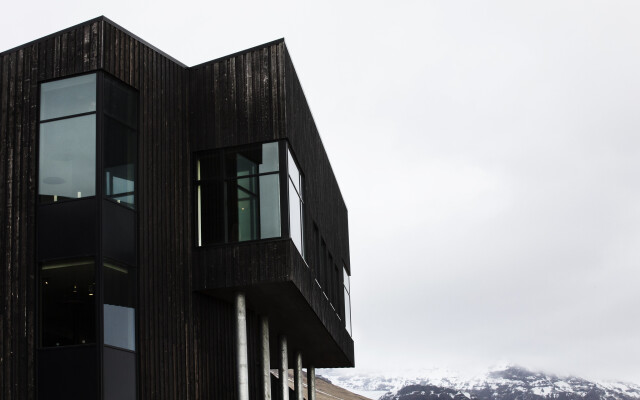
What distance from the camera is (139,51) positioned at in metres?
25.4

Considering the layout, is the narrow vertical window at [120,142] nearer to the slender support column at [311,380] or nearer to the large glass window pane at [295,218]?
the large glass window pane at [295,218]

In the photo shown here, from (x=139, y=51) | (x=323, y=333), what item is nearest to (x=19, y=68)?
(x=139, y=51)

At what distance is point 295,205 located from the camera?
91.6ft

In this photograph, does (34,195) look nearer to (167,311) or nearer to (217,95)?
(167,311)

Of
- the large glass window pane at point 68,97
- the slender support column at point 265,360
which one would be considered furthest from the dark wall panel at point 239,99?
the slender support column at point 265,360

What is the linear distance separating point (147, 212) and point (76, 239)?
2260mm

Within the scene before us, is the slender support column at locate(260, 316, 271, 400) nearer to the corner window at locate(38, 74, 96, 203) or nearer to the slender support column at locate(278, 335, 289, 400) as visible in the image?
the slender support column at locate(278, 335, 289, 400)

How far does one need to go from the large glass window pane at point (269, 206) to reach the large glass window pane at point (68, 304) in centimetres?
516

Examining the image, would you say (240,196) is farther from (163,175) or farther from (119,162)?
(119,162)

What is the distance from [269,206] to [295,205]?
1692mm

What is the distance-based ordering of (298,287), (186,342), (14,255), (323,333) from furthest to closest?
(323,333), (298,287), (186,342), (14,255)

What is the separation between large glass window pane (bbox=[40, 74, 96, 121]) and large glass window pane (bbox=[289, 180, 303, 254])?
611 centimetres

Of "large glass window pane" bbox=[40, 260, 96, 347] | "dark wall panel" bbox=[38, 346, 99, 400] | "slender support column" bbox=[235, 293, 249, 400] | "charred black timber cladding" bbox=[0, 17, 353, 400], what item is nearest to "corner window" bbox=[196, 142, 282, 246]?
"charred black timber cladding" bbox=[0, 17, 353, 400]

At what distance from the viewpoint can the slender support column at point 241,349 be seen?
87.8ft
